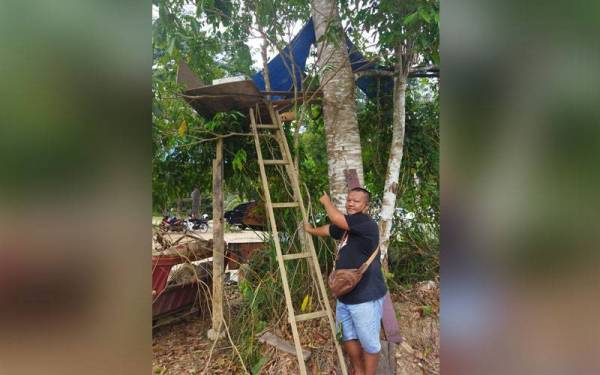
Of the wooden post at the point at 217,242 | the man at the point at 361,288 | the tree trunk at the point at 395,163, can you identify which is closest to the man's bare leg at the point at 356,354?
the man at the point at 361,288

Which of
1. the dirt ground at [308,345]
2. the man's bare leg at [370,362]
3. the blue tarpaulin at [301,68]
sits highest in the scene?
the blue tarpaulin at [301,68]

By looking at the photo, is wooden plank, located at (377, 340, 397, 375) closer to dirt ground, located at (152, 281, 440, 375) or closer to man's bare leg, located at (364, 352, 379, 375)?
dirt ground, located at (152, 281, 440, 375)

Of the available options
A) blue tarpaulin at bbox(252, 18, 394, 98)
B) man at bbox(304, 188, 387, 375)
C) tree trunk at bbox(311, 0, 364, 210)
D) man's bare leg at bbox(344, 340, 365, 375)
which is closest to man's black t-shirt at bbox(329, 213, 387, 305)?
man at bbox(304, 188, 387, 375)

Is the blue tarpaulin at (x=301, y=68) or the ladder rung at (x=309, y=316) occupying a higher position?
the blue tarpaulin at (x=301, y=68)

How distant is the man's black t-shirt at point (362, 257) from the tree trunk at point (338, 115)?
694mm

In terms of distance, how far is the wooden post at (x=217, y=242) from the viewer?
350 centimetres

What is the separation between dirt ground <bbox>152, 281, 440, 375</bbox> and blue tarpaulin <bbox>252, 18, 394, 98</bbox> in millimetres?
2425

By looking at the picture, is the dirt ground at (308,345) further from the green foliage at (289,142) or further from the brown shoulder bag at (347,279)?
the brown shoulder bag at (347,279)
